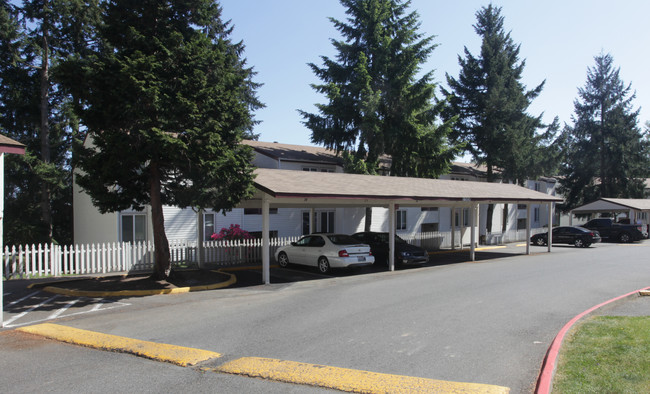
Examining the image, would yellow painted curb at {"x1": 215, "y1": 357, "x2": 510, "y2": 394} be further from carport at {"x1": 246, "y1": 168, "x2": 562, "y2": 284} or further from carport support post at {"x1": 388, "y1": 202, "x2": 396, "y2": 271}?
carport support post at {"x1": 388, "y1": 202, "x2": 396, "y2": 271}

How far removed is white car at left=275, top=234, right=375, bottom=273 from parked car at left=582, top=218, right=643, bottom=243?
27078 millimetres

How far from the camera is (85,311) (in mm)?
10156

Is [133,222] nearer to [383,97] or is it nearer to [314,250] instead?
[314,250]

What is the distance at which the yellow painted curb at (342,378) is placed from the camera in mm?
5133

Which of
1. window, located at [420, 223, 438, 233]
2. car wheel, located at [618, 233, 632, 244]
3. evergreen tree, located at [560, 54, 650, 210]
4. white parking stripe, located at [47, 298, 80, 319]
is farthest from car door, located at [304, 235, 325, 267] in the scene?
evergreen tree, located at [560, 54, 650, 210]

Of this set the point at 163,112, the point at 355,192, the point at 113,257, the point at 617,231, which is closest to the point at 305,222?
the point at 355,192

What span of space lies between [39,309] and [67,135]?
21.6 metres

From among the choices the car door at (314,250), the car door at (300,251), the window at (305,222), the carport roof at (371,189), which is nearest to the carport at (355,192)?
the carport roof at (371,189)

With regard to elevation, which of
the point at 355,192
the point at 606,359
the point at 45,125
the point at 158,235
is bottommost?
the point at 606,359

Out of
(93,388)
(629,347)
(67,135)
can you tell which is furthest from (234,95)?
(67,135)

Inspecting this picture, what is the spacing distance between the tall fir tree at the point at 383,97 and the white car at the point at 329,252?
10372 millimetres

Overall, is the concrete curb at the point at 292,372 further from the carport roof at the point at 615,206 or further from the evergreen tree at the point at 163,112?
the carport roof at the point at 615,206

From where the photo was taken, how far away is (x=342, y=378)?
5.54 m

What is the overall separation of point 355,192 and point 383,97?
13901 mm
